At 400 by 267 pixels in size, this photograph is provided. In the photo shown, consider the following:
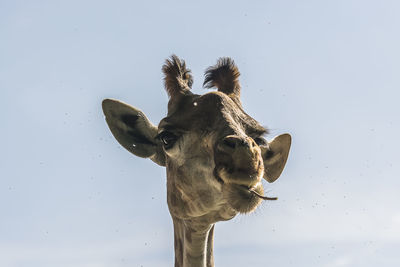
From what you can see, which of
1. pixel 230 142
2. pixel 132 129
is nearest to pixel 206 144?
pixel 230 142

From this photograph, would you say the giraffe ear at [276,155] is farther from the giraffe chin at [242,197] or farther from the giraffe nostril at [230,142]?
the giraffe nostril at [230,142]

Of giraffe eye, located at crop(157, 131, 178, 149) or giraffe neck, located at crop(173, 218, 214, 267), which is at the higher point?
giraffe eye, located at crop(157, 131, 178, 149)

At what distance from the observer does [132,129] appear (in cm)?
727

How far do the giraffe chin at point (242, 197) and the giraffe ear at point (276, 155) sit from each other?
202cm

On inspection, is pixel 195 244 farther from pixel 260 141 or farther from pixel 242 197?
pixel 242 197

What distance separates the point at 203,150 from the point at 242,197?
924 millimetres

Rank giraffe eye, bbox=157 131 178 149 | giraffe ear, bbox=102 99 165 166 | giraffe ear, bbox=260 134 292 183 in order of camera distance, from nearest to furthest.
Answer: giraffe eye, bbox=157 131 178 149 < giraffe ear, bbox=102 99 165 166 < giraffe ear, bbox=260 134 292 183

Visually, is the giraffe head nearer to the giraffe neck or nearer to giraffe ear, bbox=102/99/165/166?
giraffe ear, bbox=102/99/165/166

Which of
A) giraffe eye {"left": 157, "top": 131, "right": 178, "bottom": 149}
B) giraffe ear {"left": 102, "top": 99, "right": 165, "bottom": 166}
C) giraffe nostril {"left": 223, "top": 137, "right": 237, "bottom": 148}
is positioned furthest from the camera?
giraffe ear {"left": 102, "top": 99, "right": 165, "bottom": 166}

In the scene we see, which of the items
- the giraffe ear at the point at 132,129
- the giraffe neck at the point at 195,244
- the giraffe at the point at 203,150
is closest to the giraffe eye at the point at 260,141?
the giraffe at the point at 203,150

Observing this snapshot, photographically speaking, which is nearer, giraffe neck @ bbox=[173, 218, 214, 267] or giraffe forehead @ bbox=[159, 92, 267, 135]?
giraffe forehead @ bbox=[159, 92, 267, 135]

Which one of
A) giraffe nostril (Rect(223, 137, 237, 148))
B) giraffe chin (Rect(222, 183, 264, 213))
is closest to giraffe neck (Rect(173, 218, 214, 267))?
giraffe chin (Rect(222, 183, 264, 213))

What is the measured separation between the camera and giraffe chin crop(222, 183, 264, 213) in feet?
17.0

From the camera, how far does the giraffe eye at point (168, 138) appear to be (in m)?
6.29
